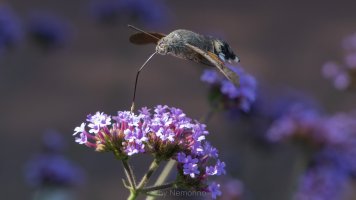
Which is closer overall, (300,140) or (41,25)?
(300,140)

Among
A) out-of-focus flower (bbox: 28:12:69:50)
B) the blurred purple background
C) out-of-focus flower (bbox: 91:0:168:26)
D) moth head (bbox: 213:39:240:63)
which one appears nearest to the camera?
moth head (bbox: 213:39:240:63)

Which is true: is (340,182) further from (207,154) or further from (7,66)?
(7,66)

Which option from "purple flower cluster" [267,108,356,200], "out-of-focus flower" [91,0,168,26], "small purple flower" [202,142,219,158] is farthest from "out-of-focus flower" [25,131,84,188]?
"small purple flower" [202,142,219,158]

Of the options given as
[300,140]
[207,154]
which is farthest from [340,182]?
[207,154]

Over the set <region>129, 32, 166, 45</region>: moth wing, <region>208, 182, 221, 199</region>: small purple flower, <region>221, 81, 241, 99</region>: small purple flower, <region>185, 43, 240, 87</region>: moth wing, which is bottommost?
<region>208, 182, 221, 199</region>: small purple flower

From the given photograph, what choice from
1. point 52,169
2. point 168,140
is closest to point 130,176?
point 168,140

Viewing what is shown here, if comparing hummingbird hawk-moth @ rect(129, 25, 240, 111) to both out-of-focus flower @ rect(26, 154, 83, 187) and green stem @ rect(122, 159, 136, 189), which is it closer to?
green stem @ rect(122, 159, 136, 189)

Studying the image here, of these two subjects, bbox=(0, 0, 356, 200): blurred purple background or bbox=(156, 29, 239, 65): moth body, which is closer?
bbox=(156, 29, 239, 65): moth body

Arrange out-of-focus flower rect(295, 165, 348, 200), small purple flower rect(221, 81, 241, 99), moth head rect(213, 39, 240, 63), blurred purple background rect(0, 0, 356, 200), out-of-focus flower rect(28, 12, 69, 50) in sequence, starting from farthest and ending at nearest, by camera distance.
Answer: blurred purple background rect(0, 0, 356, 200) < out-of-focus flower rect(28, 12, 69, 50) < out-of-focus flower rect(295, 165, 348, 200) < small purple flower rect(221, 81, 241, 99) < moth head rect(213, 39, 240, 63)
